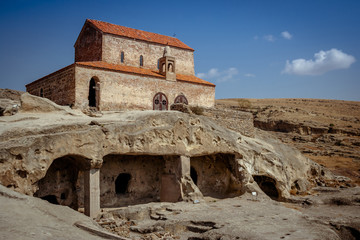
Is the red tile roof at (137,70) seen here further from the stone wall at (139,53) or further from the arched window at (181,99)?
the arched window at (181,99)

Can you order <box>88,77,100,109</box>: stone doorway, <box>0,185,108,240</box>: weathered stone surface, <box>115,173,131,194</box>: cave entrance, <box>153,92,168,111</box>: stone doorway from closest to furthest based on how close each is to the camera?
<box>0,185,108,240</box>: weathered stone surface → <box>115,173,131,194</box>: cave entrance → <box>88,77,100,109</box>: stone doorway → <box>153,92,168,111</box>: stone doorway

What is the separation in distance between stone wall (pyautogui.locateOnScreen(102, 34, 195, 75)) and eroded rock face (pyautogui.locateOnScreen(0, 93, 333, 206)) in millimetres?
10569

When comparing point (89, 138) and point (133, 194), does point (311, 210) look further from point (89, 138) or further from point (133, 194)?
point (89, 138)

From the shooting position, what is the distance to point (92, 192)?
12.4 meters

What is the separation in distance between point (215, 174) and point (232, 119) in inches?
148

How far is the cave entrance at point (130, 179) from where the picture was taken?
14562 millimetres

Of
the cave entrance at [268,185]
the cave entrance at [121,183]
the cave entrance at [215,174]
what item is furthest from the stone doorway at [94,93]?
the cave entrance at [268,185]

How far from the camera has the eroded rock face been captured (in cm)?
1091

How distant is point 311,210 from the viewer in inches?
591

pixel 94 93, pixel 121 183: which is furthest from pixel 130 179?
pixel 94 93

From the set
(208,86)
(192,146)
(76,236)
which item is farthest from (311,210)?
(208,86)

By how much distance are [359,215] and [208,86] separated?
16.3 meters

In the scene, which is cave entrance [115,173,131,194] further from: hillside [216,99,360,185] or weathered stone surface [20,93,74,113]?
hillside [216,99,360,185]

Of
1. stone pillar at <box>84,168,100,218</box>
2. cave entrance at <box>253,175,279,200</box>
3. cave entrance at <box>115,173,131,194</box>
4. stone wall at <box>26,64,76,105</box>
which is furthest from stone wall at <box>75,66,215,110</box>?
cave entrance at <box>253,175,279,200</box>
